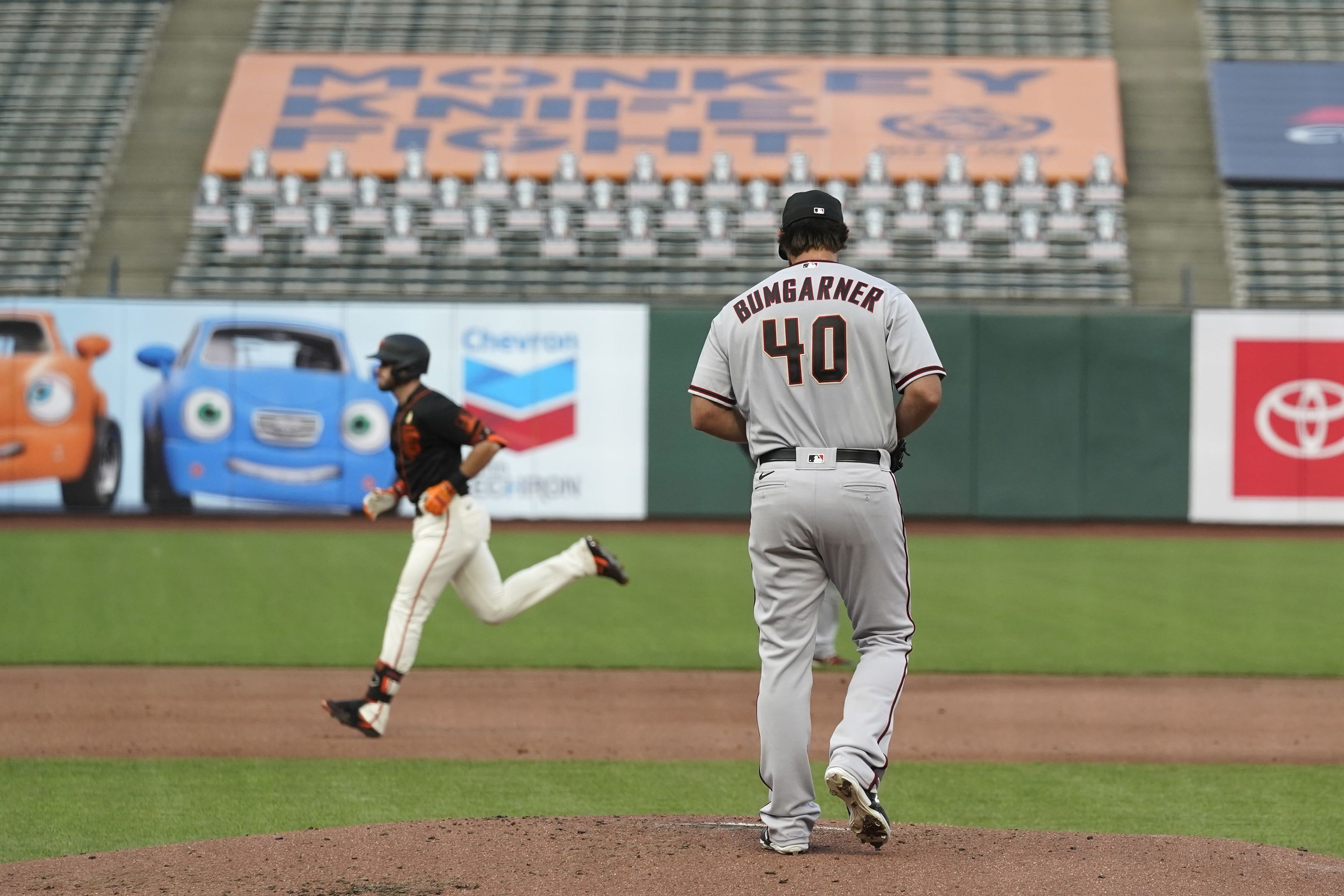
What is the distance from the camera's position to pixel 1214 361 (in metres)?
19.0

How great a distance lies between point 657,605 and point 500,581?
4.66 m

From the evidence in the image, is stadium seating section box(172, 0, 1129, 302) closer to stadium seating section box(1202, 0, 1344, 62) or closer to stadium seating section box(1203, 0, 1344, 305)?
stadium seating section box(1203, 0, 1344, 305)

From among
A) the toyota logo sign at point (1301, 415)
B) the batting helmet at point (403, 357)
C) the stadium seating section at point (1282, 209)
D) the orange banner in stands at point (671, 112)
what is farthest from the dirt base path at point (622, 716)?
the orange banner in stands at point (671, 112)

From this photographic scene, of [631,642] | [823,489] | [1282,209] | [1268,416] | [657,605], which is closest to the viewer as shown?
[823,489]

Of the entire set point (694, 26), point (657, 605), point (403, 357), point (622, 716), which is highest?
point (694, 26)

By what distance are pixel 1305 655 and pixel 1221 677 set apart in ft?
3.97

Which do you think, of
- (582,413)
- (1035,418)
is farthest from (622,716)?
(1035,418)

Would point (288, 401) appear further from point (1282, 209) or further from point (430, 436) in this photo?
point (1282, 209)

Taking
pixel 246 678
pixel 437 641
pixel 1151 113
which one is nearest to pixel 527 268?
pixel 1151 113

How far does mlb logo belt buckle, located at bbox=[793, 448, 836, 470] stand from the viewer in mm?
4703

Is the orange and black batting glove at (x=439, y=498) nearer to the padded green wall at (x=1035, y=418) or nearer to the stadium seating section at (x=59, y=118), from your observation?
the padded green wall at (x=1035, y=418)

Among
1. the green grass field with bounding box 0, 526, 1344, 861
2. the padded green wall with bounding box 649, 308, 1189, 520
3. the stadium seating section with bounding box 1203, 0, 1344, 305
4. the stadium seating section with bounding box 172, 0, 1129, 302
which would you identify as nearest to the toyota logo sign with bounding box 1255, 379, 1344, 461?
the padded green wall with bounding box 649, 308, 1189, 520

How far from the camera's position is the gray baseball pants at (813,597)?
4684 mm

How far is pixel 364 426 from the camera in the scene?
1925cm
